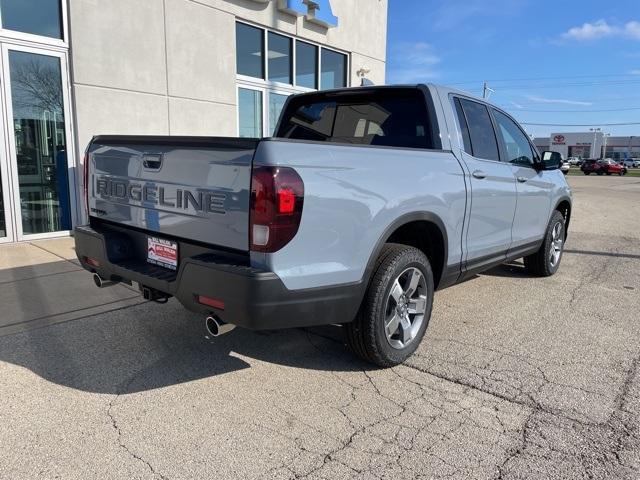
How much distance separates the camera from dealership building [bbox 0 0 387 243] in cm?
735

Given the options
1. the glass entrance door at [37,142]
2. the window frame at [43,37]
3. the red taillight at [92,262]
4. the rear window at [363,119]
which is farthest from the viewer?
the glass entrance door at [37,142]

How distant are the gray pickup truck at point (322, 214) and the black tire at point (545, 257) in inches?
50.2

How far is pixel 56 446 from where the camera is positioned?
8.55ft

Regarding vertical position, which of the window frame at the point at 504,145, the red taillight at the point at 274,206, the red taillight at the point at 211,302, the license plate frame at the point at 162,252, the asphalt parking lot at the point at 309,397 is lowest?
the asphalt parking lot at the point at 309,397

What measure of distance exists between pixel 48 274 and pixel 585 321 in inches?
217

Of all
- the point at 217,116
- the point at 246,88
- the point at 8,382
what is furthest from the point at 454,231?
the point at 246,88

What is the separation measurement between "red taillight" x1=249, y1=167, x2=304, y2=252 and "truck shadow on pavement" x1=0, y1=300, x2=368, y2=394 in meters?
1.25

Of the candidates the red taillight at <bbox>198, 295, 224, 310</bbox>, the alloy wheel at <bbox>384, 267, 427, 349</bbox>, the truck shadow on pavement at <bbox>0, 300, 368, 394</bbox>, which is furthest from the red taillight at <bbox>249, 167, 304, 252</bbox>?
the truck shadow on pavement at <bbox>0, 300, 368, 394</bbox>

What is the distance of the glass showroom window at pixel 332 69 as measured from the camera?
12.3 metres

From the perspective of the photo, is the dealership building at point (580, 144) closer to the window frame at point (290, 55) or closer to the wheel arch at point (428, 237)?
the window frame at point (290, 55)

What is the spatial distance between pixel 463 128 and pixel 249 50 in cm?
719

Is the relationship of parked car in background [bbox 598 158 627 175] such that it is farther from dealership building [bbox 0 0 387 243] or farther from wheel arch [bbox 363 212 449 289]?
wheel arch [bbox 363 212 449 289]

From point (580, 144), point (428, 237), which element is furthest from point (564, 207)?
point (580, 144)

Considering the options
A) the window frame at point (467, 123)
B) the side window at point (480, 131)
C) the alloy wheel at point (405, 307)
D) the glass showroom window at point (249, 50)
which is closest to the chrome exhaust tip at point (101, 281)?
the alloy wheel at point (405, 307)
